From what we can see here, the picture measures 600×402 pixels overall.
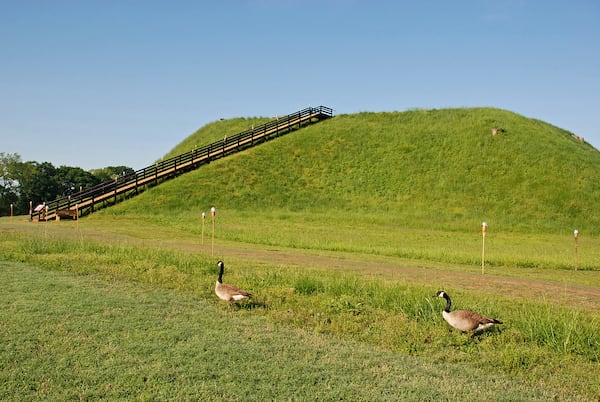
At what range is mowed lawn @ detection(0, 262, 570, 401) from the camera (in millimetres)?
7379

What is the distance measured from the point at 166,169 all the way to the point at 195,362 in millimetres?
46240

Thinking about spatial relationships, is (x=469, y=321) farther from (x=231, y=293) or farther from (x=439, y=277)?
(x=439, y=277)

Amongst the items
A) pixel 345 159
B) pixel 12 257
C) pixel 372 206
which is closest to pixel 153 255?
pixel 12 257

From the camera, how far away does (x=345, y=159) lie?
5938 centimetres

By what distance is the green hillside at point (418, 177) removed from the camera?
4566 centimetres

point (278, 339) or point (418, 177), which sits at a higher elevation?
point (418, 177)

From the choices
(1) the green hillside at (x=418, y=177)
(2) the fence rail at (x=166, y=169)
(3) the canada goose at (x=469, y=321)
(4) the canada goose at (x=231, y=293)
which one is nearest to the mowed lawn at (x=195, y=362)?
(4) the canada goose at (x=231, y=293)

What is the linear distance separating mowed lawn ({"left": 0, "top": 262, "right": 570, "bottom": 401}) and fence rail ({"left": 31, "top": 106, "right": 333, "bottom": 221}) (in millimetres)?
24018

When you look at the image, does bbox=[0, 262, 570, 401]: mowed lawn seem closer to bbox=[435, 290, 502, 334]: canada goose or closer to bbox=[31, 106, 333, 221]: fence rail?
bbox=[435, 290, 502, 334]: canada goose

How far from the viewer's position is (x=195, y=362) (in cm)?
841

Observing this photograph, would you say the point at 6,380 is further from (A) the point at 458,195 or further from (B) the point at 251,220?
(A) the point at 458,195

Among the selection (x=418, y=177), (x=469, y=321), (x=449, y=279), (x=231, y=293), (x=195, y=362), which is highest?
(x=418, y=177)

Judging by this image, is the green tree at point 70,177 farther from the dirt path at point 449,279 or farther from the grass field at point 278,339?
the grass field at point 278,339

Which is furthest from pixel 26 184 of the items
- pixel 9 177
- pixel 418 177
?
pixel 418 177
